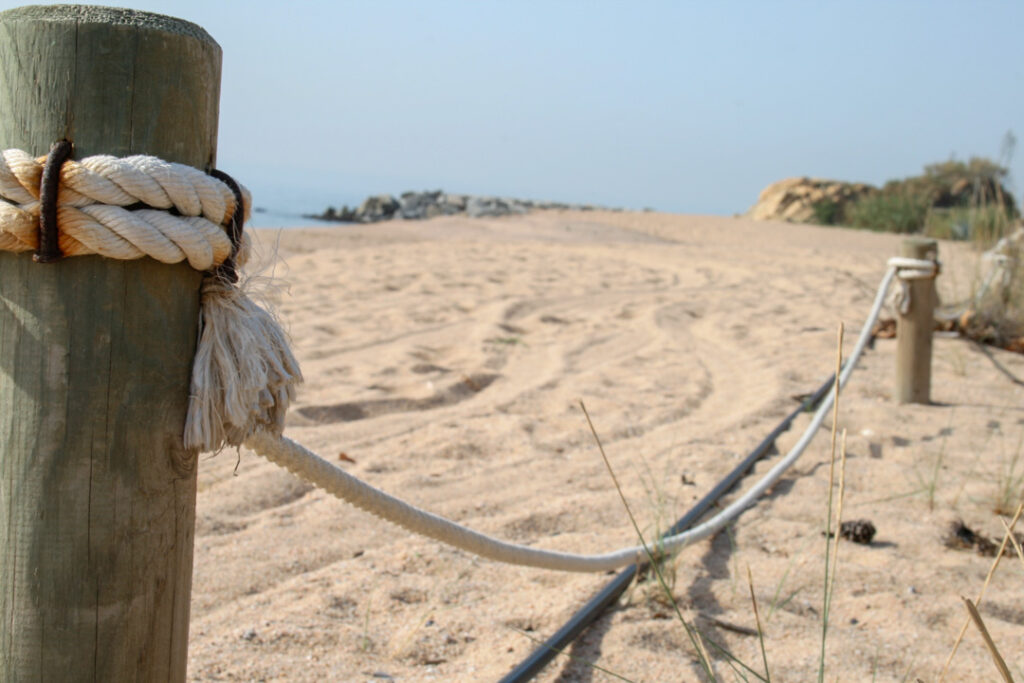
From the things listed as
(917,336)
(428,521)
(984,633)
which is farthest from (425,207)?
(984,633)

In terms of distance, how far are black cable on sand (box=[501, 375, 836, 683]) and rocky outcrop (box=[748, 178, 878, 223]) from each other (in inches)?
865

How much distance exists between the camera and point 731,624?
2.11 metres

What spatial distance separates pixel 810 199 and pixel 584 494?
77.3 ft

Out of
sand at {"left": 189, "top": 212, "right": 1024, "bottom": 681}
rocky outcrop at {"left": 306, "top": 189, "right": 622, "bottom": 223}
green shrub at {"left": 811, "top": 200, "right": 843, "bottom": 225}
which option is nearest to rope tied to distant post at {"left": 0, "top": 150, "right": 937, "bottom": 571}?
sand at {"left": 189, "top": 212, "right": 1024, "bottom": 681}

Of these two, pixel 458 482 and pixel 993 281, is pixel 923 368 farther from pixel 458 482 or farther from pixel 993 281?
pixel 458 482

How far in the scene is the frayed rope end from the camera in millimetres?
1177

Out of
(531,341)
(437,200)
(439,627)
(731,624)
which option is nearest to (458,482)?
(439,627)

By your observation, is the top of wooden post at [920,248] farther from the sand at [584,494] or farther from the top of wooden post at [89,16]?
the top of wooden post at [89,16]

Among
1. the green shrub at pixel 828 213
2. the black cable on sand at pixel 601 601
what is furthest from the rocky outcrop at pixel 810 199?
the black cable on sand at pixel 601 601

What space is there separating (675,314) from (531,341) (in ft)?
4.95

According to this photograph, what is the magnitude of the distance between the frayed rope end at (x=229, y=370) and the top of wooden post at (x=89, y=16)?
1.12ft

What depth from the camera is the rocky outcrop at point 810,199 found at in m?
23.6

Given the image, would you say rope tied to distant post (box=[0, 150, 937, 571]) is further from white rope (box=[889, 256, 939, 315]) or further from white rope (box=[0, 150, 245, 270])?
white rope (box=[889, 256, 939, 315])

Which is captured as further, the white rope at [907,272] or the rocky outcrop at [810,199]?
the rocky outcrop at [810,199]
